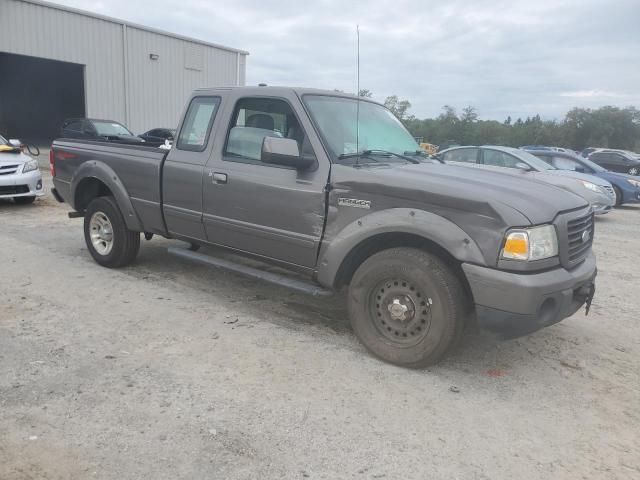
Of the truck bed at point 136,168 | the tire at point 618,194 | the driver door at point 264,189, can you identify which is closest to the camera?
the driver door at point 264,189

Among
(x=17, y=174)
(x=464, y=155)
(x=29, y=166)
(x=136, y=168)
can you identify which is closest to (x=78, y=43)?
(x=29, y=166)

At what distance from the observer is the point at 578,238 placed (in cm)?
369

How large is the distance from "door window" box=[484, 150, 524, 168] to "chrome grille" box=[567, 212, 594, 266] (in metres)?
7.61

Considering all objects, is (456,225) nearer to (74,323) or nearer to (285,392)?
(285,392)

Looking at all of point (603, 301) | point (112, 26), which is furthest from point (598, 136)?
point (603, 301)

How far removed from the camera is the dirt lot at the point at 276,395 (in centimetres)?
270

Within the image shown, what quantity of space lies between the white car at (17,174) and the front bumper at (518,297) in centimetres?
885

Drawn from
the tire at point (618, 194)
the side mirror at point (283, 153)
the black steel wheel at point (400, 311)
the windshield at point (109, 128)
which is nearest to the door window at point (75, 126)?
the windshield at point (109, 128)

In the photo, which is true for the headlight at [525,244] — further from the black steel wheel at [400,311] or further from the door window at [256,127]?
the door window at [256,127]

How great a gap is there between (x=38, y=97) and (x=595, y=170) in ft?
106

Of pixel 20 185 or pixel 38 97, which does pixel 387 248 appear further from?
pixel 38 97

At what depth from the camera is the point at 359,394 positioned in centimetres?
337

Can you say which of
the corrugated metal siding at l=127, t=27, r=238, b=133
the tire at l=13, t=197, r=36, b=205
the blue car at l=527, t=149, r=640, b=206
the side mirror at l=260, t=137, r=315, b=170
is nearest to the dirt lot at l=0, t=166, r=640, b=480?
the side mirror at l=260, t=137, r=315, b=170

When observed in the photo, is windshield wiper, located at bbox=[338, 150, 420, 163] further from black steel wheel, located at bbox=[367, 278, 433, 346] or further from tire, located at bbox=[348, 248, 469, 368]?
black steel wheel, located at bbox=[367, 278, 433, 346]
